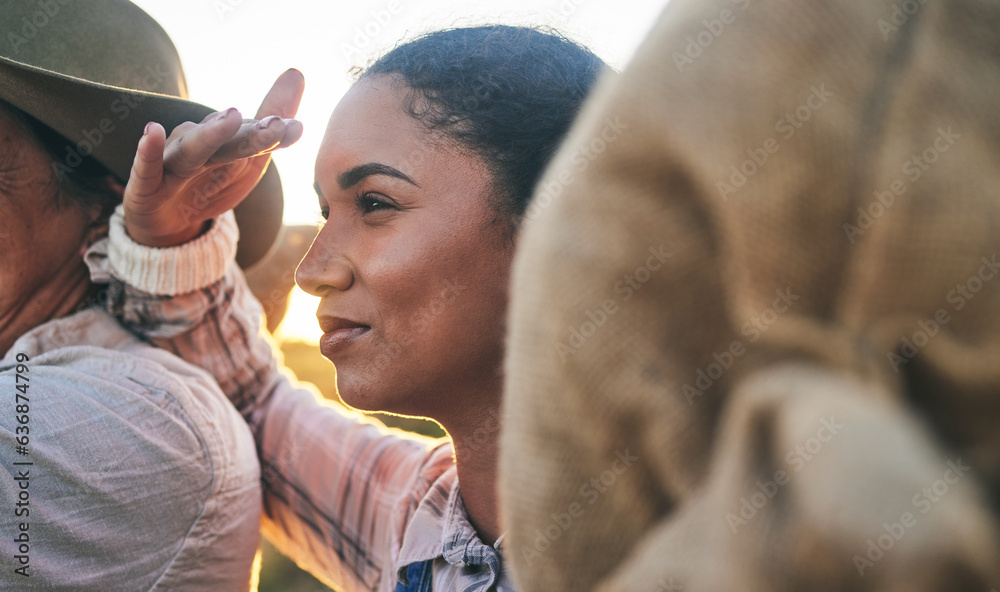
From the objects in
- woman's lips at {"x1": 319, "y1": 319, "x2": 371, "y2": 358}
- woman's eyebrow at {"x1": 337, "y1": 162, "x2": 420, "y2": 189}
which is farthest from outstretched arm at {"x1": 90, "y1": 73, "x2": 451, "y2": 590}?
woman's lips at {"x1": 319, "y1": 319, "x2": 371, "y2": 358}

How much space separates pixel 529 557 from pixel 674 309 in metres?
0.19

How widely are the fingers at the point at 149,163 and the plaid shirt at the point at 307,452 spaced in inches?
9.3

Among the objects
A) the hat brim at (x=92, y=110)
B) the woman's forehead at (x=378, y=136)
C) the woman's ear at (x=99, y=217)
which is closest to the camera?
the woman's forehead at (x=378, y=136)

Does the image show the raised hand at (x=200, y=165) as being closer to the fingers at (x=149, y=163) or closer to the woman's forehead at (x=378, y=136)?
the fingers at (x=149, y=163)

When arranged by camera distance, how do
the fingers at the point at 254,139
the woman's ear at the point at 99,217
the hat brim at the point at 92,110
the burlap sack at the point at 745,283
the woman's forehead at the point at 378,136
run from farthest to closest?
the woman's ear at the point at 99,217
the hat brim at the point at 92,110
the woman's forehead at the point at 378,136
the fingers at the point at 254,139
the burlap sack at the point at 745,283

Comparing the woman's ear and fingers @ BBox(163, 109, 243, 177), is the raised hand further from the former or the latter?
the woman's ear

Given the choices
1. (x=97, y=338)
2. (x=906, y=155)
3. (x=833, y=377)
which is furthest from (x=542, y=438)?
(x=97, y=338)

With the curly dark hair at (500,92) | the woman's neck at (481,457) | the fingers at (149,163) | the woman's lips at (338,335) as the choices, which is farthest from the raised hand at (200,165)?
the woman's neck at (481,457)

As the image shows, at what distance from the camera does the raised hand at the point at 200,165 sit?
1291 mm

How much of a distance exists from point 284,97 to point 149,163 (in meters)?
0.32

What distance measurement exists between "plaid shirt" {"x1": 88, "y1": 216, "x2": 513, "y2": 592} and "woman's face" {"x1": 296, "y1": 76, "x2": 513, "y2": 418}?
0.36 metres

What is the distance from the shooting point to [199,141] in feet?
4.30

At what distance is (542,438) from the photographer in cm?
45

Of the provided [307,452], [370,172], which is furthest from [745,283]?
[307,452]
